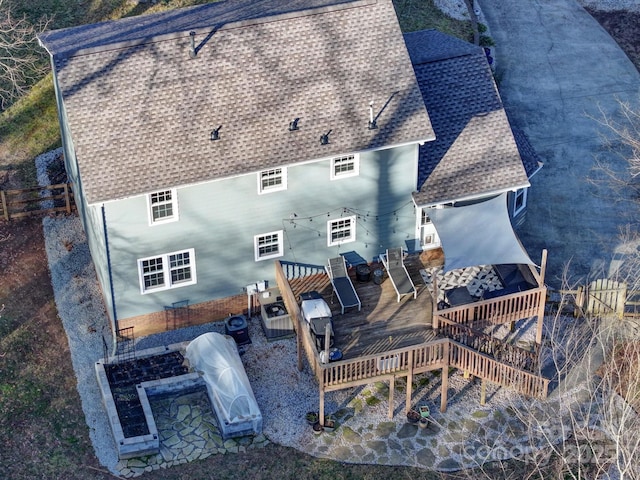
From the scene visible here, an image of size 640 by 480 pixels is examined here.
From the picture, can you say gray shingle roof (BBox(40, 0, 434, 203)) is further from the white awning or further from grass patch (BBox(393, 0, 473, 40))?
grass patch (BBox(393, 0, 473, 40))

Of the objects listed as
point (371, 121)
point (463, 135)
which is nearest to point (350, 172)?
point (371, 121)

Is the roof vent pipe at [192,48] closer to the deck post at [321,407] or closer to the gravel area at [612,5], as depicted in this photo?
the deck post at [321,407]

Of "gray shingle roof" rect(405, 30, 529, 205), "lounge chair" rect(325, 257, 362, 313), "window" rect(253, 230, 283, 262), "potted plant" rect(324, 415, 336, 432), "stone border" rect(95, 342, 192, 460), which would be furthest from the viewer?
"gray shingle roof" rect(405, 30, 529, 205)

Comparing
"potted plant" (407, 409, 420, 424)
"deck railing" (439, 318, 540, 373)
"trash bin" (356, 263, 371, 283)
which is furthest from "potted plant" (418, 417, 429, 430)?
"trash bin" (356, 263, 371, 283)

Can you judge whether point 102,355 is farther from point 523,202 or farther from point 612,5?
point 612,5

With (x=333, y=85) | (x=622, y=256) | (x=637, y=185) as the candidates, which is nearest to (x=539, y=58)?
(x=637, y=185)

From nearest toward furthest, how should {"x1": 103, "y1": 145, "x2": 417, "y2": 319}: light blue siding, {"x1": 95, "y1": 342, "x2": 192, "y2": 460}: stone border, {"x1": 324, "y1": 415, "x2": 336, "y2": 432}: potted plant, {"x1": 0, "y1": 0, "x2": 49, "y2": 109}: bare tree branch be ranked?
1. {"x1": 95, "y1": 342, "x2": 192, "y2": 460}: stone border
2. {"x1": 324, "y1": 415, "x2": 336, "y2": 432}: potted plant
3. {"x1": 103, "y1": 145, "x2": 417, "y2": 319}: light blue siding
4. {"x1": 0, "y1": 0, "x2": 49, "y2": 109}: bare tree branch

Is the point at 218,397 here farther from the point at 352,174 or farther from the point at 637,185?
the point at 637,185
